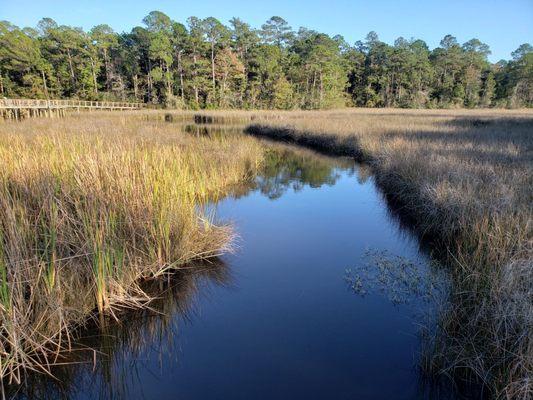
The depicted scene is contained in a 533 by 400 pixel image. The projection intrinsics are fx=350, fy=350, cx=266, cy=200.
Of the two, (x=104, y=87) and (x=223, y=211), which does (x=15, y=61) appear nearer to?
(x=104, y=87)

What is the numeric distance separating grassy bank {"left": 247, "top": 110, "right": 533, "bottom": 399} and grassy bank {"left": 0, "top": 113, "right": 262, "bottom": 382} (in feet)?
10.4

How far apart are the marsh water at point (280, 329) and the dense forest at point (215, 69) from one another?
42262 millimetres

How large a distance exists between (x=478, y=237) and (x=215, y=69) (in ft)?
165

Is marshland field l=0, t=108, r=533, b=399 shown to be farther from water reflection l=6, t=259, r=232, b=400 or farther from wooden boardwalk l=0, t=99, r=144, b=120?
wooden boardwalk l=0, t=99, r=144, b=120

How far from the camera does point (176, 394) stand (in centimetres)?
285

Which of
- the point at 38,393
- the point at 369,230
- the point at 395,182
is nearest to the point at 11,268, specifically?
the point at 38,393

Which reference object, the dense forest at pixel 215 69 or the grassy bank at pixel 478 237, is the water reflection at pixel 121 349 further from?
the dense forest at pixel 215 69

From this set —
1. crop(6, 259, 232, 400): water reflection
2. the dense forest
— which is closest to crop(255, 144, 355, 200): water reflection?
crop(6, 259, 232, 400): water reflection

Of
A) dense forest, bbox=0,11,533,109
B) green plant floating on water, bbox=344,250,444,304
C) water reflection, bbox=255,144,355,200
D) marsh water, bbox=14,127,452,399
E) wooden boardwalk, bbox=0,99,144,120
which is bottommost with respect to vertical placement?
marsh water, bbox=14,127,452,399

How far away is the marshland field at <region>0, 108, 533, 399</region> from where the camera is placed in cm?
286

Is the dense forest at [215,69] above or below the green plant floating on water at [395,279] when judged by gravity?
above

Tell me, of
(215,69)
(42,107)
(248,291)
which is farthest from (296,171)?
(215,69)

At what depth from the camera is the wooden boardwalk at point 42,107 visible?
2762cm

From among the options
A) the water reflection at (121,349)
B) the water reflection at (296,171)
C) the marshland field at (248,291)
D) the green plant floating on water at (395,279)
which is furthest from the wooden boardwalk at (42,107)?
the green plant floating on water at (395,279)
